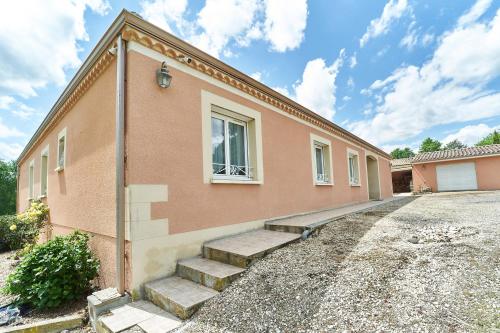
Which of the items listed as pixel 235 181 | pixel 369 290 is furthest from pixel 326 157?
pixel 369 290

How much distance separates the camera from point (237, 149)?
516cm

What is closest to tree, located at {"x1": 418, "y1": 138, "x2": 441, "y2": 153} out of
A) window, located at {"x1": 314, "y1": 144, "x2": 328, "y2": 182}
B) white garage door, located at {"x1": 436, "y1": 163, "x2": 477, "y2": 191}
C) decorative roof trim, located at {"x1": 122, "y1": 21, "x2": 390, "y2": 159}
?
white garage door, located at {"x1": 436, "y1": 163, "x2": 477, "y2": 191}

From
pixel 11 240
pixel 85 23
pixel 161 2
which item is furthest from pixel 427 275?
pixel 11 240

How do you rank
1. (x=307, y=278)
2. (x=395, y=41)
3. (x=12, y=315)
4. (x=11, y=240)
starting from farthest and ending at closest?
1. (x=395, y=41)
2. (x=11, y=240)
3. (x=12, y=315)
4. (x=307, y=278)

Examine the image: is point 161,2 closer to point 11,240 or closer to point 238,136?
point 238,136

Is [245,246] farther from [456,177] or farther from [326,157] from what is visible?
[456,177]

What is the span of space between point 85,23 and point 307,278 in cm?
621

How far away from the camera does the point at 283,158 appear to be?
6.08 metres

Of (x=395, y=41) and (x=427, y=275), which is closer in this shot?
(x=427, y=275)

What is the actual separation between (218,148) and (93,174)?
233cm

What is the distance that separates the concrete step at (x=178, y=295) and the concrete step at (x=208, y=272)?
7 cm

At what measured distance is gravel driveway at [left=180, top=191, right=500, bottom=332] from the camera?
196 centimetres

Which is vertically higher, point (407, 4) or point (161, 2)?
point (407, 4)

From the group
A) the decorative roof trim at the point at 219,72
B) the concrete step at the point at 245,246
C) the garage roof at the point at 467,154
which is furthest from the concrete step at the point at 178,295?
the garage roof at the point at 467,154
